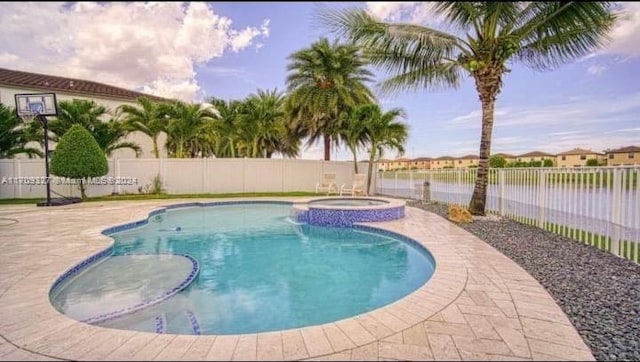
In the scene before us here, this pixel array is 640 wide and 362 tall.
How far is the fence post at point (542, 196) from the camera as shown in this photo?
800cm

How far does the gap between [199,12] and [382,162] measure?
712 inches

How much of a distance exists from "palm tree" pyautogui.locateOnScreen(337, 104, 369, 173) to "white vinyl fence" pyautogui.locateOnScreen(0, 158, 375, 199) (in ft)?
5.55

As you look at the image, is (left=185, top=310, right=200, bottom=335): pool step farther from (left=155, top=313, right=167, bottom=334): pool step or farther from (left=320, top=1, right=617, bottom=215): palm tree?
(left=320, top=1, right=617, bottom=215): palm tree

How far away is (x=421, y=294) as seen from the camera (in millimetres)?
4121

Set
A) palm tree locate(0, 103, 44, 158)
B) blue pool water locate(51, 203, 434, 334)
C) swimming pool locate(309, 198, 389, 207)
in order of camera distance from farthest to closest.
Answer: palm tree locate(0, 103, 44, 158) → swimming pool locate(309, 198, 389, 207) → blue pool water locate(51, 203, 434, 334)

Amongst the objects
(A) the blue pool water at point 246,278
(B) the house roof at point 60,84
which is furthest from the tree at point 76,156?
(B) the house roof at point 60,84

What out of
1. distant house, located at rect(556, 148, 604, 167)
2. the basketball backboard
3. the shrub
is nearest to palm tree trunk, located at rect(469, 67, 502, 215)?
the shrub

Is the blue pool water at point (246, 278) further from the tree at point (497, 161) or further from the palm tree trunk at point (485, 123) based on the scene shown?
the tree at point (497, 161)

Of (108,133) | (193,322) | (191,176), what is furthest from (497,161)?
(108,133)

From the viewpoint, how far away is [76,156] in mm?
14867

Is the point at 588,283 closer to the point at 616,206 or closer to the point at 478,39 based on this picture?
the point at 616,206

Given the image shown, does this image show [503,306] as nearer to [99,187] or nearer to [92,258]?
[92,258]

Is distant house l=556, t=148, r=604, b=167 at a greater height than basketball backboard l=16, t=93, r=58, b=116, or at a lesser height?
lesser

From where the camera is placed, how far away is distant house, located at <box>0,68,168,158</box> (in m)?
24.0
